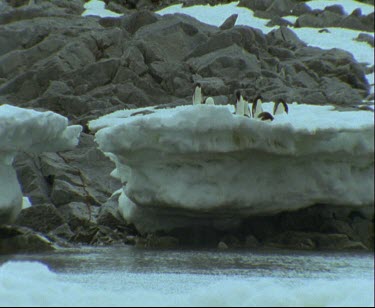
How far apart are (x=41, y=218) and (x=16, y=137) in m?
1.34

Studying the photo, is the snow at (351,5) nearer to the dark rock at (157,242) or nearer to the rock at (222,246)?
the rock at (222,246)

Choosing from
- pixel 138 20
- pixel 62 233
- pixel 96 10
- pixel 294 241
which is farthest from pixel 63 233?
pixel 96 10

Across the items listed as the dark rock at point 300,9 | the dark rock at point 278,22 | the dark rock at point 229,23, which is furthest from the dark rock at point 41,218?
the dark rock at point 229,23

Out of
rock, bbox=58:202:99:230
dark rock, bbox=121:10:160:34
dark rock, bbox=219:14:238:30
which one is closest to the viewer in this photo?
rock, bbox=58:202:99:230

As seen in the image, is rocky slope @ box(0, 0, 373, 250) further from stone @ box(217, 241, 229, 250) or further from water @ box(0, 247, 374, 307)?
water @ box(0, 247, 374, 307)

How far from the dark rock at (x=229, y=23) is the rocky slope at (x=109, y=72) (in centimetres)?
4

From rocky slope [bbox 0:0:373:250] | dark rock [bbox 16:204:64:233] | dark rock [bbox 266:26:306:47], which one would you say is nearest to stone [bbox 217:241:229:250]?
rocky slope [bbox 0:0:373:250]

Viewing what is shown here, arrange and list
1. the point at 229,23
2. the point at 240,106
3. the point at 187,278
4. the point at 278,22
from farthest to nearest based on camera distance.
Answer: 1. the point at 229,23
2. the point at 278,22
3. the point at 240,106
4. the point at 187,278

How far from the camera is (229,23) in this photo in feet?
55.1

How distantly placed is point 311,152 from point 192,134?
0.76 m

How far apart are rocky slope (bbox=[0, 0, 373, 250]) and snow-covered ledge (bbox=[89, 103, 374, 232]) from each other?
31.3 inches

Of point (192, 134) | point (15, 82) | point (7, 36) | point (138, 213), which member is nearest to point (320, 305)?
point (192, 134)

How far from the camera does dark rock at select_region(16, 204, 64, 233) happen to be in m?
7.78

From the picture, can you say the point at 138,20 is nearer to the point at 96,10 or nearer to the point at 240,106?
the point at 96,10
